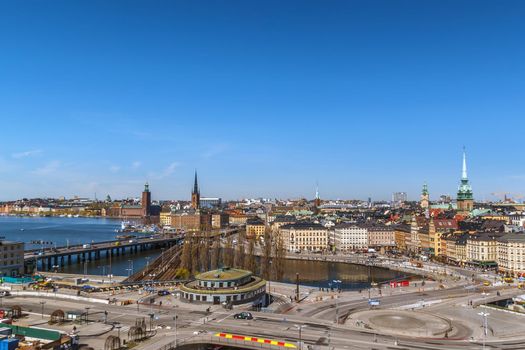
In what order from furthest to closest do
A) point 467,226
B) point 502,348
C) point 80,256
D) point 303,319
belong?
point 80,256 → point 467,226 → point 303,319 → point 502,348

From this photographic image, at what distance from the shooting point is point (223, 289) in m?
54.9

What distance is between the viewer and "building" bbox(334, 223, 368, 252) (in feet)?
470

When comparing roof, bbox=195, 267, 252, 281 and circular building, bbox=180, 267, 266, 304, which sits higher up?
roof, bbox=195, 267, 252, 281

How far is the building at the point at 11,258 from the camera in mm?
84812

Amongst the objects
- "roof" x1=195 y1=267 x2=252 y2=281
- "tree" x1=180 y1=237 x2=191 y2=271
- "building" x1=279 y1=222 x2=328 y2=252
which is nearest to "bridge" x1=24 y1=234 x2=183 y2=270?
"tree" x1=180 y1=237 x2=191 y2=271

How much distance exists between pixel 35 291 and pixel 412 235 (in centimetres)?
10404

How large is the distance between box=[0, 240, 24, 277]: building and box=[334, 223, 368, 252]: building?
281ft

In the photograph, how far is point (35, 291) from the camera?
206 feet

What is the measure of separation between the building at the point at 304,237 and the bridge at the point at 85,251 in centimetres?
4886

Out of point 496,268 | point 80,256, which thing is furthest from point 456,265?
point 80,256

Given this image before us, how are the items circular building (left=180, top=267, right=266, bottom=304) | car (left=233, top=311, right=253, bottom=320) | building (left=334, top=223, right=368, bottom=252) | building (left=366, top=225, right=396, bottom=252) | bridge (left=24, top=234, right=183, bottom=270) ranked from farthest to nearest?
building (left=366, top=225, right=396, bottom=252), building (left=334, top=223, right=368, bottom=252), bridge (left=24, top=234, right=183, bottom=270), circular building (left=180, top=267, right=266, bottom=304), car (left=233, top=311, right=253, bottom=320)

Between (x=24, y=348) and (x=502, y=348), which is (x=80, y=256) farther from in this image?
(x=502, y=348)

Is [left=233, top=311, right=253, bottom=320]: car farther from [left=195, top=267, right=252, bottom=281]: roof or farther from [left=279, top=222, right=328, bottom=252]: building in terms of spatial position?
[left=279, top=222, right=328, bottom=252]: building

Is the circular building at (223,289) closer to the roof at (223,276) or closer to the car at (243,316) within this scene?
the roof at (223,276)
